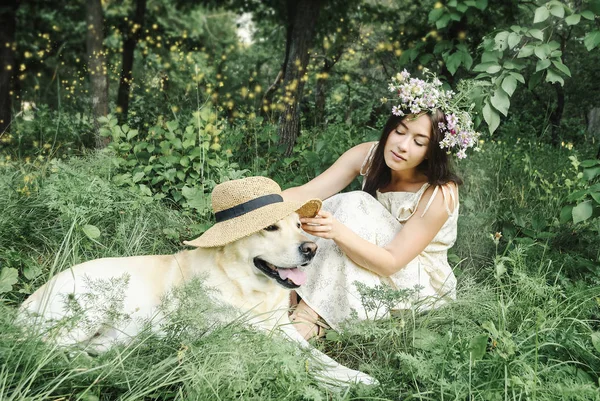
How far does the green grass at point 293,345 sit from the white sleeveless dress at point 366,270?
15cm

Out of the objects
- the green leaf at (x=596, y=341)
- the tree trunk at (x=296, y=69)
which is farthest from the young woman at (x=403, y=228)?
the tree trunk at (x=296, y=69)

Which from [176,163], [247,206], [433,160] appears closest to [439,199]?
[433,160]

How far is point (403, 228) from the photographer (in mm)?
2766

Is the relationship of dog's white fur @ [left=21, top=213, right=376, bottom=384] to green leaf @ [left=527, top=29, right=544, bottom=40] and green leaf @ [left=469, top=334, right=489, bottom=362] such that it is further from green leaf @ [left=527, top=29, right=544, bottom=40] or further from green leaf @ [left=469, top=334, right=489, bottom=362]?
green leaf @ [left=527, top=29, right=544, bottom=40]

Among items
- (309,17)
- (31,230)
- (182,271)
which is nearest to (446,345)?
(182,271)

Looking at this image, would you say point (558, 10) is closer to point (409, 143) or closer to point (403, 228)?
point (409, 143)

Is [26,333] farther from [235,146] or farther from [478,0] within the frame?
[478,0]

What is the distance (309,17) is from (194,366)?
172 inches

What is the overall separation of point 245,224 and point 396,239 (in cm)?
90

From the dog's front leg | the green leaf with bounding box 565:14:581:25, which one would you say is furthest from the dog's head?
the green leaf with bounding box 565:14:581:25

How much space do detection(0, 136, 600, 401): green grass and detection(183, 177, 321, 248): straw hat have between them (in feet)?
1.09

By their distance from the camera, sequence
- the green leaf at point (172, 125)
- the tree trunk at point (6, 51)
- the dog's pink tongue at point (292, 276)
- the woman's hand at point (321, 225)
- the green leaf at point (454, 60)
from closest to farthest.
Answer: the dog's pink tongue at point (292, 276) → the woman's hand at point (321, 225) → the green leaf at point (454, 60) → the green leaf at point (172, 125) → the tree trunk at point (6, 51)

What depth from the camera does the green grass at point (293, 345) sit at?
1760mm

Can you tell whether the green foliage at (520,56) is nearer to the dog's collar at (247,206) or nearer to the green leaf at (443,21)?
the green leaf at (443,21)
